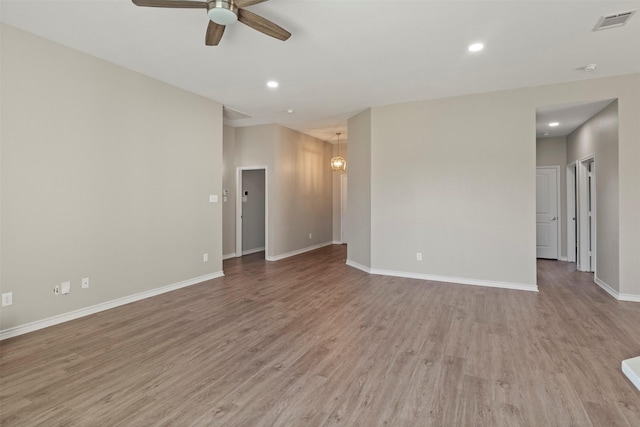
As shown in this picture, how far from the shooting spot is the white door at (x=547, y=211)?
278 inches

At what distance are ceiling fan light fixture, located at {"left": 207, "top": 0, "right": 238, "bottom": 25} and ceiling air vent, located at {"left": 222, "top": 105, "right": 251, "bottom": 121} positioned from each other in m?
3.27

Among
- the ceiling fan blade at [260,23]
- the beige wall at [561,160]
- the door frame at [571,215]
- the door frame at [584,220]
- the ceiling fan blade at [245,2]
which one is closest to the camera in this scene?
the ceiling fan blade at [245,2]

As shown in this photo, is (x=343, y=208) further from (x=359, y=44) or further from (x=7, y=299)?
(x=7, y=299)

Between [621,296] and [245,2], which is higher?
[245,2]

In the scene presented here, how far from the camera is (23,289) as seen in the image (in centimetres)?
316

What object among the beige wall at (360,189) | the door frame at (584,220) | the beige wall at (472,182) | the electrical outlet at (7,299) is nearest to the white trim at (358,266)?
the beige wall at (360,189)

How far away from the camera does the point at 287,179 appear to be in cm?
740

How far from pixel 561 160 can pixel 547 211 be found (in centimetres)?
113

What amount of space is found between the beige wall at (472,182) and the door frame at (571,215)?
2594 millimetres

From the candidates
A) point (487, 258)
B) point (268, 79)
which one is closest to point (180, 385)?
point (268, 79)

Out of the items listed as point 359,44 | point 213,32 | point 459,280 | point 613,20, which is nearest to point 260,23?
point 213,32

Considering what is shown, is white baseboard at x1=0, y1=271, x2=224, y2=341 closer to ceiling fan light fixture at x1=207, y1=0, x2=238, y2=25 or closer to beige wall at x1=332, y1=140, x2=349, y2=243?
ceiling fan light fixture at x1=207, y1=0, x2=238, y2=25

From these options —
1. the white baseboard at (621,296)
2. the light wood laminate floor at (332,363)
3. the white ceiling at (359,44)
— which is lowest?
the light wood laminate floor at (332,363)

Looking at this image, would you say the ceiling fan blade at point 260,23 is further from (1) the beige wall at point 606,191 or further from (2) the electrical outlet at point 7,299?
(1) the beige wall at point 606,191
